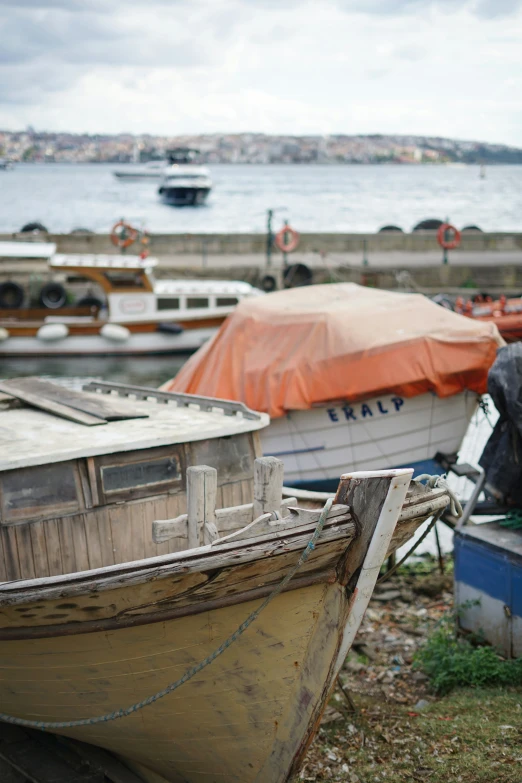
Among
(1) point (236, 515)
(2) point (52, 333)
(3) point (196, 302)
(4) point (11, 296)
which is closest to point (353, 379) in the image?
(1) point (236, 515)

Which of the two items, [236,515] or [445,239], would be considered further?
[445,239]

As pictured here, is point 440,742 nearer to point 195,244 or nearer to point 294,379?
point 294,379

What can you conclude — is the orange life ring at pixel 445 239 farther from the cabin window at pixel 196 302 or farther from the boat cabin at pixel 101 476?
the boat cabin at pixel 101 476

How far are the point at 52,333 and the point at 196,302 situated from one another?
4303 millimetres

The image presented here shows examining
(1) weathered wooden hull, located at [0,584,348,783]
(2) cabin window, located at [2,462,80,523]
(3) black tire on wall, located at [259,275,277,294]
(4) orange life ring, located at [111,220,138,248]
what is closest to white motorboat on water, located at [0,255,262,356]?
(3) black tire on wall, located at [259,275,277,294]

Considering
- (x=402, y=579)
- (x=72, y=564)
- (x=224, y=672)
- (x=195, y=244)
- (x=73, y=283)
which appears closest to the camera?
(x=224, y=672)

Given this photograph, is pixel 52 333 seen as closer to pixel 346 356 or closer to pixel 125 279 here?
pixel 125 279

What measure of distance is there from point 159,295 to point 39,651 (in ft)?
63.1

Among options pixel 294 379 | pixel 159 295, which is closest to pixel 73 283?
pixel 159 295

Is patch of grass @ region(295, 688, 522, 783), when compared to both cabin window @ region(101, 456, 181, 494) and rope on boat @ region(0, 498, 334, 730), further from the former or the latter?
cabin window @ region(101, 456, 181, 494)

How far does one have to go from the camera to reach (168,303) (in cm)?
2427

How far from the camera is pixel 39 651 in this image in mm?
5531

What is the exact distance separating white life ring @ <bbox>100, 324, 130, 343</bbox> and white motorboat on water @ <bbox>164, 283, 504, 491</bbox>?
11.7m

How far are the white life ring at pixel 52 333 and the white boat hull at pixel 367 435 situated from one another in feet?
45.2
